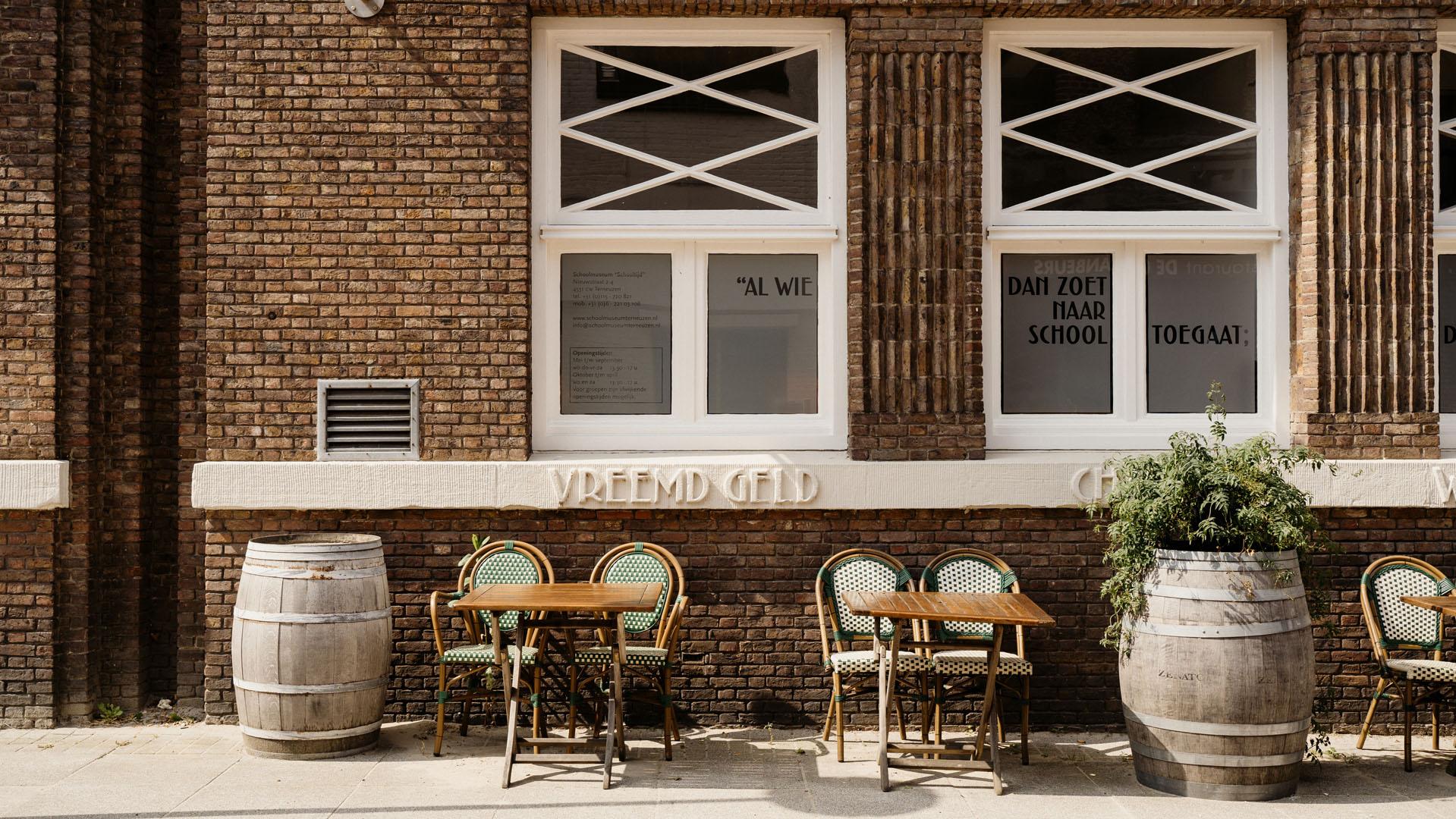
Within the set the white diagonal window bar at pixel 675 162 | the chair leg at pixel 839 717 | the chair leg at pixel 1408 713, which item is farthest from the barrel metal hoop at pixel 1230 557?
the white diagonal window bar at pixel 675 162

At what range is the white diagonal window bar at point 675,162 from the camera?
6883 millimetres

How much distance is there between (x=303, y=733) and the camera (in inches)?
227

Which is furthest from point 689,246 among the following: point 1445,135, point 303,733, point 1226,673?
point 1445,135

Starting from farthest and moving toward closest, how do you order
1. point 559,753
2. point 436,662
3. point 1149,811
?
point 436,662, point 559,753, point 1149,811

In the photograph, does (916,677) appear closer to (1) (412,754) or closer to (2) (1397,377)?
(1) (412,754)

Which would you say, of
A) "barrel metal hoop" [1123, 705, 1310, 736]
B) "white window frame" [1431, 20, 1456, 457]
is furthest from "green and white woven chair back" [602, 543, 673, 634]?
"white window frame" [1431, 20, 1456, 457]

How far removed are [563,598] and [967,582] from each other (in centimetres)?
225

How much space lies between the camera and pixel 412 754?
5.99m

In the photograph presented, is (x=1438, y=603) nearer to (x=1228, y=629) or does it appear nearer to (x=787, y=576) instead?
(x=1228, y=629)

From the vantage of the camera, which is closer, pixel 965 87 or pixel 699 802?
pixel 699 802

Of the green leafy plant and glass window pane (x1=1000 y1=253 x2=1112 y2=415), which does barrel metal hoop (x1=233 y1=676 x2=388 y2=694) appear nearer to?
the green leafy plant

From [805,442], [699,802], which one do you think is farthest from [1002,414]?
[699,802]

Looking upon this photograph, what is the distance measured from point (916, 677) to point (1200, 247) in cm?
304

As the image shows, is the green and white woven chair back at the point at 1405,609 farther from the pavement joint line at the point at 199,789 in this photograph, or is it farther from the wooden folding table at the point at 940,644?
the pavement joint line at the point at 199,789
